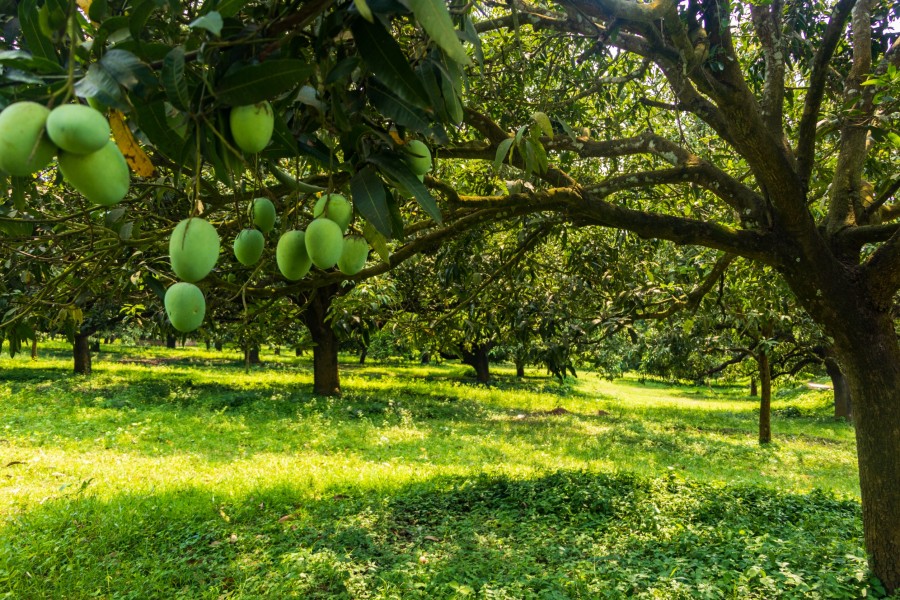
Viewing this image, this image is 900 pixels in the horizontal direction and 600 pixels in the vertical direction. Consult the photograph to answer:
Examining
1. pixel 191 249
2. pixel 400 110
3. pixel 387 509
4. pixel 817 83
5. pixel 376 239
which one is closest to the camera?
pixel 191 249

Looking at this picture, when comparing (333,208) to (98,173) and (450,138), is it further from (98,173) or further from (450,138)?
(450,138)

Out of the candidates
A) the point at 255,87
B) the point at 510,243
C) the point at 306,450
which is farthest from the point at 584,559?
the point at 306,450

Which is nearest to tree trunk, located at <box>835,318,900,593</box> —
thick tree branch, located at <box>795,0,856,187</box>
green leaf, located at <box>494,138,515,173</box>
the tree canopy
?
the tree canopy

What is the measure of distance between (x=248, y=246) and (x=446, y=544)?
140 inches

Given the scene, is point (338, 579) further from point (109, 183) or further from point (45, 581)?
point (109, 183)

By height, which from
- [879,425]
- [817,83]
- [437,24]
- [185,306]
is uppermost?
[817,83]

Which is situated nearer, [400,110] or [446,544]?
[400,110]

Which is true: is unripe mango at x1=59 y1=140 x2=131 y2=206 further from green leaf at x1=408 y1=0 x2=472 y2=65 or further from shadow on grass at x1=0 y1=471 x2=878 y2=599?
shadow on grass at x1=0 y1=471 x2=878 y2=599

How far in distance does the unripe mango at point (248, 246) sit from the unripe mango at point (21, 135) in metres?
0.49

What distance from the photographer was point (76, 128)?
58 cm

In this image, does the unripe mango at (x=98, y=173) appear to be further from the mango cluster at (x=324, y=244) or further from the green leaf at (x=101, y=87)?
the mango cluster at (x=324, y=244)

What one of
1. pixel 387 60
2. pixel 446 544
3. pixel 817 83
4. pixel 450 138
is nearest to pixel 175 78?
pixel 387 60

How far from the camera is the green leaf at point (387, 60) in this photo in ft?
2.76

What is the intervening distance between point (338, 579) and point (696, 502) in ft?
10.8
